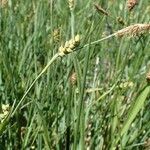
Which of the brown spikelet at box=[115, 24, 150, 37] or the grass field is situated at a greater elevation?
the brown spikelet at box=[115, 24, 150, 37]

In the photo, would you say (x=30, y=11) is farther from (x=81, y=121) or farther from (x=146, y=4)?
(x=81, y=121)

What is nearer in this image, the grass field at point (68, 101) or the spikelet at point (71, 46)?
the spikelet at point (71, 46)

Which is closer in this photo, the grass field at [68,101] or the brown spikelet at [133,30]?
the brown spikelet at [133,30]

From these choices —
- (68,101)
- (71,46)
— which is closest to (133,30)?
(71,46)

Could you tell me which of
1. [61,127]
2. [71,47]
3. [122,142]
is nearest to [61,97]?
[61,127]

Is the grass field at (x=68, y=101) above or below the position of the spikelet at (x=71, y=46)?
below

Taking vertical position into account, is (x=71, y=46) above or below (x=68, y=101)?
above

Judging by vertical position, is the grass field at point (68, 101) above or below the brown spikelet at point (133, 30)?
below

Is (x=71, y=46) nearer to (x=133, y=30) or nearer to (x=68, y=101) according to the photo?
(x=133, y=30)

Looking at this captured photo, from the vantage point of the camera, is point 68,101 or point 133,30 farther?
point 68,101

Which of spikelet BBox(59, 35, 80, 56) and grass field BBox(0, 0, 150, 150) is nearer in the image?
spikelet BBox(59, 35, 80, 56)

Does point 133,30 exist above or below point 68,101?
above
